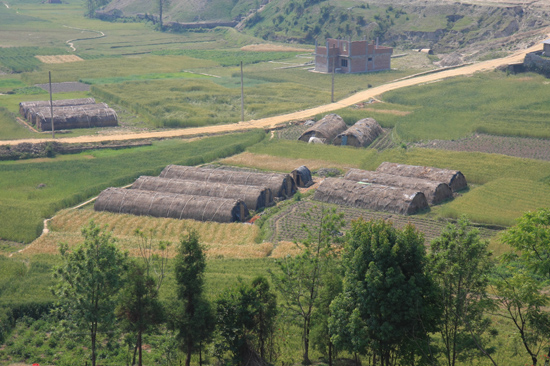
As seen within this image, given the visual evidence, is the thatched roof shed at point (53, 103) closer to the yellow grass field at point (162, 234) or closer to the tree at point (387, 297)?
→ the yellow grass field at point (162, 234)

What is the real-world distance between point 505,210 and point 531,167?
33.8 ft

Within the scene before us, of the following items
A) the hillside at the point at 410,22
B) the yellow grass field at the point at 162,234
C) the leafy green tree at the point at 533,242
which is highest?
the hillside at the point at 410,22

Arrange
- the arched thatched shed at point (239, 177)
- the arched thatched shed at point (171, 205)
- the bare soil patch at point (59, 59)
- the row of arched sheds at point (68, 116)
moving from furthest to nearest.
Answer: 1. the bare soil patch at point (59, 59)
2. the row of arched sheds at point (68, 116)
3. the arched thatched shed at point (239, 177)
4. the arched thatched shed at point (171, 205)

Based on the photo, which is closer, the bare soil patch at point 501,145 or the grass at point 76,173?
the grass at point 76,173

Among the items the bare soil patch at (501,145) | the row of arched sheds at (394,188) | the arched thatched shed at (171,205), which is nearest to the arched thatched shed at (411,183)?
the row of arched sheds at (394,188)

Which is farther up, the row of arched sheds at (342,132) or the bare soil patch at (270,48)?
the bare soil patch at (270,48)

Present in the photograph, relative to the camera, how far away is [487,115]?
70.1 metres

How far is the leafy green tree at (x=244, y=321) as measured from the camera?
2505 cm

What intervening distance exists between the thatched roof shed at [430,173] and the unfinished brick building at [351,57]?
50.4 m

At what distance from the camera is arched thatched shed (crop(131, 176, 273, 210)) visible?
48.7 meters

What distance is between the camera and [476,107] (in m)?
75.4

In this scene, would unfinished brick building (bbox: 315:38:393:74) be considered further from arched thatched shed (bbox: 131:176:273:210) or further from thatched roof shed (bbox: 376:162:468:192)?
arched thatched shed (bbox: 131:176:273:210)

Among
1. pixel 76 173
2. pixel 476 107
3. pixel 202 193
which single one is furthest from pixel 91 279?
pixel 476 107

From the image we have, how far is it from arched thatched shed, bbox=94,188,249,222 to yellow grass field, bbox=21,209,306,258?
30.6 inches
